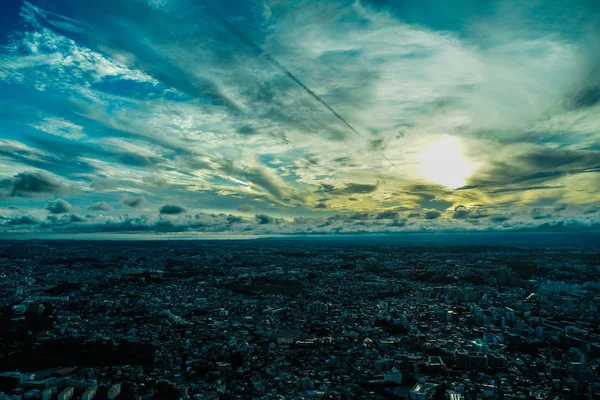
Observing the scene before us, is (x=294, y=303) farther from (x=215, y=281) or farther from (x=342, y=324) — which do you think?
(x=215, y=281)

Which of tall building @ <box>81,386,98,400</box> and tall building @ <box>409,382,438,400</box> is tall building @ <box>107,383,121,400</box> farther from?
tall building @ <box>409,382,438,400</box>

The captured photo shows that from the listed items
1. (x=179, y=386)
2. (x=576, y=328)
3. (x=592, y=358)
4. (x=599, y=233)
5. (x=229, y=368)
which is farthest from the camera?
(x=599, y=233)

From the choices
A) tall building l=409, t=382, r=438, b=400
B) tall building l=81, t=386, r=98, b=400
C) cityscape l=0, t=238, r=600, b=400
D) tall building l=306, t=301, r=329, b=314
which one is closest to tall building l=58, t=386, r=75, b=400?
cityscape l=0, t=238, r=600, b=400

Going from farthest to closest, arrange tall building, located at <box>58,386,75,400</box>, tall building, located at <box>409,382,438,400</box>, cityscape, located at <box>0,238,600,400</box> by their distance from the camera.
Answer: cityscape, located at <box>0,238,600,400</box>, tall building, located at <box>409,382,438,400</box>, tall building, located at <box>58,386,75,400</box>

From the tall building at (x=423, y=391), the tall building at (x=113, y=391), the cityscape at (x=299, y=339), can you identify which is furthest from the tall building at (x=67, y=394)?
the tall building at (x=423, y=391)

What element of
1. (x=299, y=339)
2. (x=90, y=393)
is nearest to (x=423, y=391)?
(x=299, y=339)

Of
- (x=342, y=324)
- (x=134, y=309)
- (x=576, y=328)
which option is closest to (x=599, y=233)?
(x=576, y=328)

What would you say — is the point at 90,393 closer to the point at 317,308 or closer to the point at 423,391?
the point at 423,391

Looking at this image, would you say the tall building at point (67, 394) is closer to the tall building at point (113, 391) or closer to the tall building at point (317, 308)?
the tall building at point (113, 391)

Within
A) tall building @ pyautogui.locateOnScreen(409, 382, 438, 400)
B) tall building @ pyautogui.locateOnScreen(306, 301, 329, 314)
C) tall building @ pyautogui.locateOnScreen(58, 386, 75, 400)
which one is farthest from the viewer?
tall building @ pyautogui.locateOnScreen(306, 301, 329, 314)
